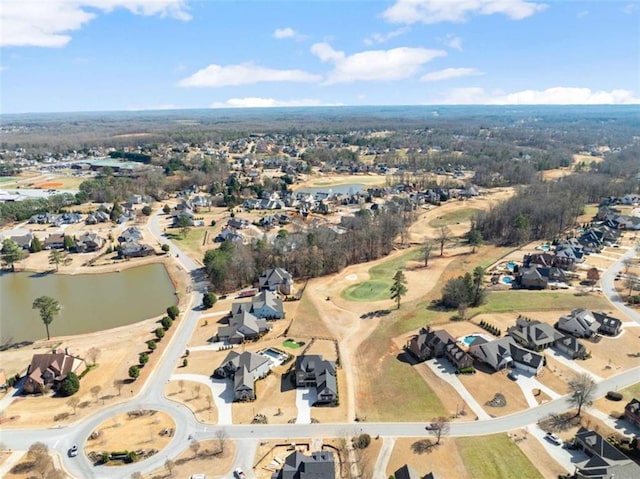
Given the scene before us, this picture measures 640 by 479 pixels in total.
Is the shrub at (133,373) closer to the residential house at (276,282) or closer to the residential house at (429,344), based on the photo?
the residential house at (276,282)

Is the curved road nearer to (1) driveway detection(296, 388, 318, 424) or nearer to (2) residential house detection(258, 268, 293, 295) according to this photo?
(1) driveway detection(296, 388, 318, 424)

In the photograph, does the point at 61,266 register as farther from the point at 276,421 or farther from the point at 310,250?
the point at 276,421

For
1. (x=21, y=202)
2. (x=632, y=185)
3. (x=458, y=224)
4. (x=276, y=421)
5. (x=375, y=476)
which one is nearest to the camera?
(x=375, y=476)

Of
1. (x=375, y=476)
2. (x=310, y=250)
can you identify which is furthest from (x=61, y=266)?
(x=375, y=476)

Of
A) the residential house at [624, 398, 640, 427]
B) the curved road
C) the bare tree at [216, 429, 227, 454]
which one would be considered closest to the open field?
the curved road

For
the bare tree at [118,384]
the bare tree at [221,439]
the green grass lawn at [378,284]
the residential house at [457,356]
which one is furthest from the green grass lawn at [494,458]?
the bare tree at [118,384]
